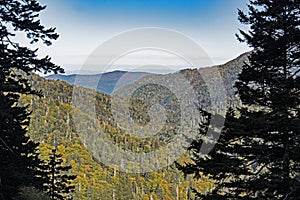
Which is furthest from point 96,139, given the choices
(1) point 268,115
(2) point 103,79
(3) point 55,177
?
(1) point 268,115

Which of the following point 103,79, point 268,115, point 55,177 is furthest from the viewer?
point 103,79

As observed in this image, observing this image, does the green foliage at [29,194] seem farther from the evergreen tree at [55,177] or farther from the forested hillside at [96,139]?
the forested hillside at [96,139]

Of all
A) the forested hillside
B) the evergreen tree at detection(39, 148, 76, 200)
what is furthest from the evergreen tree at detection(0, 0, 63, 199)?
the forested hillside

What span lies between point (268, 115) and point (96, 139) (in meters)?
109

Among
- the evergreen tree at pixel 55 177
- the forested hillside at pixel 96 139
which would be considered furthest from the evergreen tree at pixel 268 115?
the forested hillside at pixel 96 139

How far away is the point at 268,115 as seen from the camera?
821cm

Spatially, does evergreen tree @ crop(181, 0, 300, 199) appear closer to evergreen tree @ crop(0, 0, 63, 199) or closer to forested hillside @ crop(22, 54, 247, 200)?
evergreen tree @ crop(0, 0, 63, 199)

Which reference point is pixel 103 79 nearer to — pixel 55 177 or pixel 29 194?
pixel 55 177

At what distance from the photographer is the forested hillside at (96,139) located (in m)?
90.0

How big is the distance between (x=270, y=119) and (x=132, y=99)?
134 meters

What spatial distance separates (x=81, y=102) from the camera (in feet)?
425

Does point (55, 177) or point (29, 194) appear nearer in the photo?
point (29, 194)

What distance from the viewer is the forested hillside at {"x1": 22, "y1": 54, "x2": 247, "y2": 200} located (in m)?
90.0

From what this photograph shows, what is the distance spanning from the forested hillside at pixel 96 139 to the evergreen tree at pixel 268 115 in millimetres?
71417
